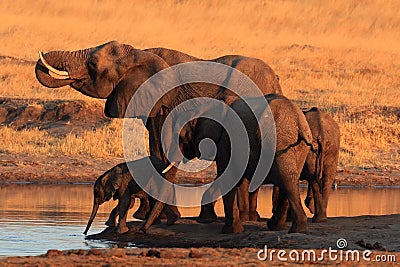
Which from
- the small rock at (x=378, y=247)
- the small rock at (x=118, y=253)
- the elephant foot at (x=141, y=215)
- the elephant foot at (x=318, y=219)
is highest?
the elephant foot at (x=318, y=219)

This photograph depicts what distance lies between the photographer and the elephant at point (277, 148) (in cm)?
1524

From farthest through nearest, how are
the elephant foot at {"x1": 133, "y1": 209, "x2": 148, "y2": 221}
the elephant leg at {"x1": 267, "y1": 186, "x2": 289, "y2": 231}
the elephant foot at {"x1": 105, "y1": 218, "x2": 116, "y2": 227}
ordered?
the elephant foot at {"x1": 133, "y1": 209, "x2": 148, "y2": 221}
the elephant foot at {"x1": 105, "y1": 218, "x2": 116, "y2": 227}
the elephant leg at {"x1": 267, "y1": 186, "x2": 289, "y2": 231}

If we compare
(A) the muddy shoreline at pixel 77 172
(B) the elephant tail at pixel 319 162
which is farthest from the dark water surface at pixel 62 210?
(B) the elephant tail at pixel 319 162

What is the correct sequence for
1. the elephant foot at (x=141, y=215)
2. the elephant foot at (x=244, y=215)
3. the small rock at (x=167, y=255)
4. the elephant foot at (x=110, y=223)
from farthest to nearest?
the elephant foot at (x=141, y=215)
the elephant foot at (x=110, y=223)
the elephant foot at (x=244, y=215)
the small rock at (x=167, y=255)

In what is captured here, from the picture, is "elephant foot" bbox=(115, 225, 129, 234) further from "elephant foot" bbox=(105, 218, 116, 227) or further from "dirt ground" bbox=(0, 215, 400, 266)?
"elephant foot" bbox=(105, 218, 116, 227)

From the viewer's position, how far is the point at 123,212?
1625 centimetres

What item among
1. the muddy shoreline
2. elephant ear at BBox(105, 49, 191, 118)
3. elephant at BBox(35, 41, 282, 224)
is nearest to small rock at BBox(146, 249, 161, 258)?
elephant at BBox(35, 41, 282, 224)

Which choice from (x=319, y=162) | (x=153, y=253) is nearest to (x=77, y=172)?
(x=319, y=162)

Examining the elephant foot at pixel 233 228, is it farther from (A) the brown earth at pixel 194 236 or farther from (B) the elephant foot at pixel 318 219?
(B) the elephant foot at pixel 318 219

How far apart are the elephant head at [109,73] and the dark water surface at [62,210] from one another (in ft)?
5.86

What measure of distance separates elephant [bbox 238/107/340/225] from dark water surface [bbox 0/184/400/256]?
6.62 feet

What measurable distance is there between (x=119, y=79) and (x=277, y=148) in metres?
2.79

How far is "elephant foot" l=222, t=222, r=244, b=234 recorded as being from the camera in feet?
51.5

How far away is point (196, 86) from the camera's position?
1739 cm
